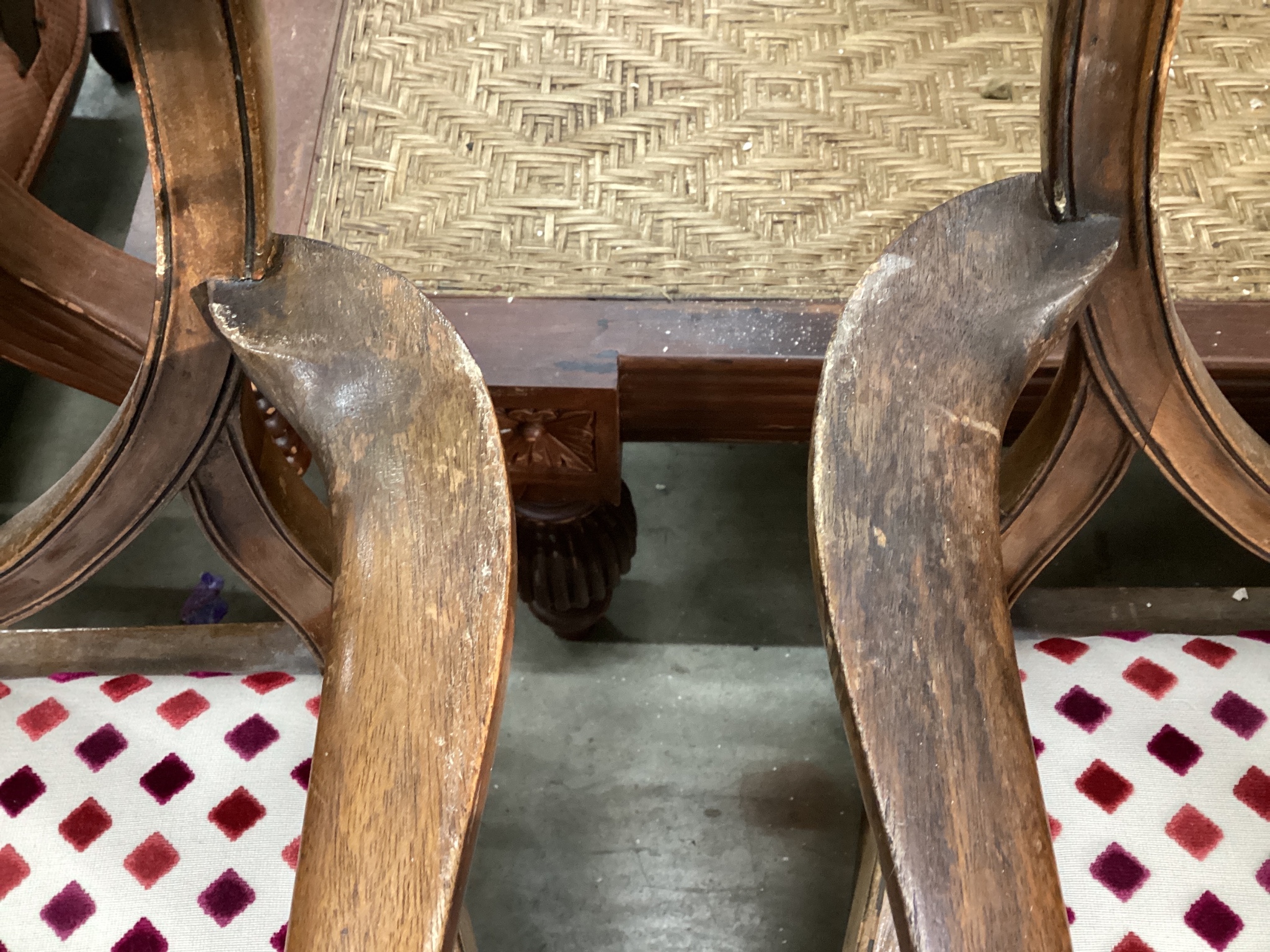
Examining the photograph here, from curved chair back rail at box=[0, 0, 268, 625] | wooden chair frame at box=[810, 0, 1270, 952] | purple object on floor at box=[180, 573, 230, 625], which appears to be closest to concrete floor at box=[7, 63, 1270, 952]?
purple object on floor at box=[180, 573, 230, 625]

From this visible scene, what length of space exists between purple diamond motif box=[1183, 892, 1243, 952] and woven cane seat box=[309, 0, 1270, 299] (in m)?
0.42

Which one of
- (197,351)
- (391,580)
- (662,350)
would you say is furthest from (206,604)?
(391,580)

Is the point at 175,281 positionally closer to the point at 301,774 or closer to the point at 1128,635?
the point at 301,774

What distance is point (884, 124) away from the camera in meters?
0.90

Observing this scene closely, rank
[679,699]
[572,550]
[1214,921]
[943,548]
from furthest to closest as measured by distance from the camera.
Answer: [679,699], [572,550], [1214,921], [943,548]

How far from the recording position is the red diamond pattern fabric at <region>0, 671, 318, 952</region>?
585 mm

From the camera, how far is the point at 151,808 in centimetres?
62

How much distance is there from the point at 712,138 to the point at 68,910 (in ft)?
2.28

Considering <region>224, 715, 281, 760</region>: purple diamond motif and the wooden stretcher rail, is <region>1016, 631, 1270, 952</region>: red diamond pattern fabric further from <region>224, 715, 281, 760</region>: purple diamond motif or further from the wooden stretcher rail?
<region>224, 715, 281, 760</region>: purple diamond motif

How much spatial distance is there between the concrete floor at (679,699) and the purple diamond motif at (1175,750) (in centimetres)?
54

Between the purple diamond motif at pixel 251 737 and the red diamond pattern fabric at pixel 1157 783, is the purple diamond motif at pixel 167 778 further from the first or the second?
the red diamond pattern fabric at pixel 1157 783

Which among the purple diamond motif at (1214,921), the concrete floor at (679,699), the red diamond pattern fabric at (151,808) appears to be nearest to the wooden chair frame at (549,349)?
the red diamond pattern fabric at (151,808)

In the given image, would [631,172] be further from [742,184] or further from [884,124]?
[884,124]

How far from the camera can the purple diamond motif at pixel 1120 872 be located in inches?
23.1
